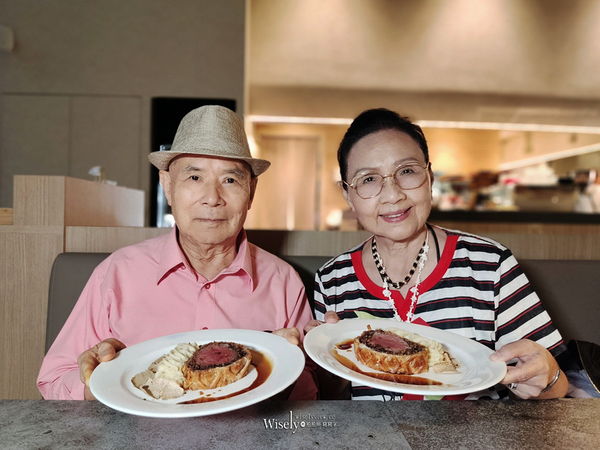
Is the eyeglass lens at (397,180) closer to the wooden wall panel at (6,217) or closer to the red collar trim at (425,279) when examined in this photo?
the red collar trim at (425,279)

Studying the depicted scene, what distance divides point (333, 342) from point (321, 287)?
51 centimetres

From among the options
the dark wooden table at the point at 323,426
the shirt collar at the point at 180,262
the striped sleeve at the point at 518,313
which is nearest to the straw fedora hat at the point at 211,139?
the shirt collar at the point at 180,262

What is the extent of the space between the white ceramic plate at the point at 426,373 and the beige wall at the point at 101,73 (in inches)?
173

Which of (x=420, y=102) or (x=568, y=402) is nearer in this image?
(x=568, y=402)

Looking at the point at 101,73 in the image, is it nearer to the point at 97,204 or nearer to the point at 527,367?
the point at 97,204

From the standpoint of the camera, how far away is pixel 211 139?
4.52ft

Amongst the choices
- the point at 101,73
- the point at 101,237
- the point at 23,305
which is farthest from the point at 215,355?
the point at 101,73

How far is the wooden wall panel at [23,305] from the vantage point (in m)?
1.77

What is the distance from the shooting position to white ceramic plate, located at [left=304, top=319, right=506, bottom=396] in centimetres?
80

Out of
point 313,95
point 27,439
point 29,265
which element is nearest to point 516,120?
point 313,95

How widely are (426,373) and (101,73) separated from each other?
208 inches

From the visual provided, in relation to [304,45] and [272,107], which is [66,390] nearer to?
[304,45]

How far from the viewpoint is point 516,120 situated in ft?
26.5

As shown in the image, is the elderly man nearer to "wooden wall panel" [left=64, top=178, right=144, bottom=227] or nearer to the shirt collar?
the shirt collar
